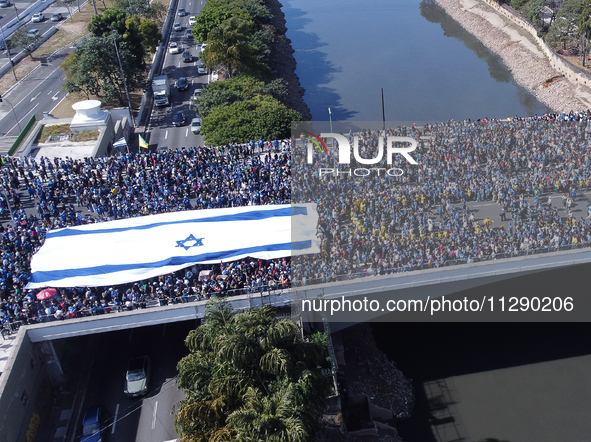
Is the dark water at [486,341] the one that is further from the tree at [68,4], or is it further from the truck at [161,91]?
the tree at [68,4]

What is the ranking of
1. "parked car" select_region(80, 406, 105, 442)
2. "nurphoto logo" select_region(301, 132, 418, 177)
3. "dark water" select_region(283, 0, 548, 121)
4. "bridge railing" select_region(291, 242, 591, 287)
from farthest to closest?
"dark water" select_region(283, 0, 548, 121) < "nurphoto logo" select_region(301, 132, 418, 177) < "bridge railing" select_region(291, 242, 591, 287) < "parked car" select_region(80, 406, 105, 442)

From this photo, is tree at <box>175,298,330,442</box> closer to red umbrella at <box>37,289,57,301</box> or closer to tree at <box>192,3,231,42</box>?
red umbrella at <box>37,289,57,301</box>

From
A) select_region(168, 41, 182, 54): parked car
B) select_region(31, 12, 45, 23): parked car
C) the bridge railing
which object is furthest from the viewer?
select_region(31, 12, 45, 23): parked car

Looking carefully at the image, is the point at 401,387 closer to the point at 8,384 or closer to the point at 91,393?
the point at 91,393

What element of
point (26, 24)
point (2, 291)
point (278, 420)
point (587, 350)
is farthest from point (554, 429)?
point (26, 24)

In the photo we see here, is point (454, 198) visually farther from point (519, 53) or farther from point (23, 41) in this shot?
point (23, 41)

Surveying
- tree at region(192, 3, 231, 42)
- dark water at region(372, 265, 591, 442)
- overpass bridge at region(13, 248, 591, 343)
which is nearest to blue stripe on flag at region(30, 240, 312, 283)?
overpass bridge at region(13, 248, 591, 343)

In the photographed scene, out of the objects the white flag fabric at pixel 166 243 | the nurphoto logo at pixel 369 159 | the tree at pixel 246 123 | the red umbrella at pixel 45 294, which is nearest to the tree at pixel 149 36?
the tree at pixel 246 123
